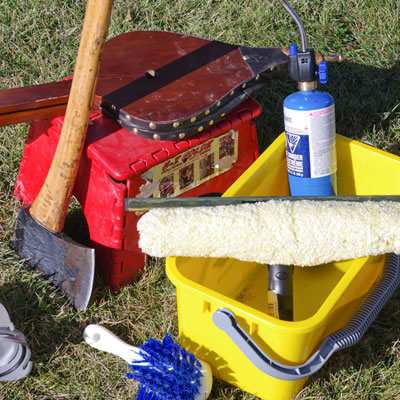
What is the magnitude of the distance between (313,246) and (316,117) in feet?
1.19

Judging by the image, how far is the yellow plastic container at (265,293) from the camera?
134 centimetres

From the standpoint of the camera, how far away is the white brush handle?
1575 mm

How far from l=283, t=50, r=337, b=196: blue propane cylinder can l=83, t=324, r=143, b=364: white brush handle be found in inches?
24.8

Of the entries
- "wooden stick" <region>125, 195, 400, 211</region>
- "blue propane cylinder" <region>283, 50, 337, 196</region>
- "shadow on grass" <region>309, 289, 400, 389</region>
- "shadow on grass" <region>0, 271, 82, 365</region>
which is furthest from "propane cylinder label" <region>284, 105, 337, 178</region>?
"shadow on grass" <region>0, 271, 82, 365</region>

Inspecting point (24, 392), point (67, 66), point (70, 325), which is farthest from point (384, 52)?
point (24, 392)

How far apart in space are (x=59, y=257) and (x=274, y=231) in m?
0.68

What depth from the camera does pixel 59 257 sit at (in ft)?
5.77

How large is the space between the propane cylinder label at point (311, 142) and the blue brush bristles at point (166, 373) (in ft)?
1.95

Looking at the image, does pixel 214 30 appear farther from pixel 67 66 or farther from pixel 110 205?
pixel 110 205

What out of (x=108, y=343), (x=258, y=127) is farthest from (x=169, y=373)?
(x=258, y=127)

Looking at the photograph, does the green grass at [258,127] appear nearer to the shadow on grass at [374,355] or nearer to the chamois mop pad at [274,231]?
the shadow on grass at [374,355]

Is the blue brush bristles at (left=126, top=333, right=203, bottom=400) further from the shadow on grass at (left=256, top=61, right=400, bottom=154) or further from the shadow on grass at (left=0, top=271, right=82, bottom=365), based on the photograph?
the shadow on grass at (left=256, top=61, right=400, bottom=154)

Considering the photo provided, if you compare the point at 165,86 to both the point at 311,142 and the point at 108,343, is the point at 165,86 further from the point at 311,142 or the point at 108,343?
the point at 108,343

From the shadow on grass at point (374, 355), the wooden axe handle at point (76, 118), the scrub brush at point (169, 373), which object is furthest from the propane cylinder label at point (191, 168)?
the shadow on grass at point (374, 355)
